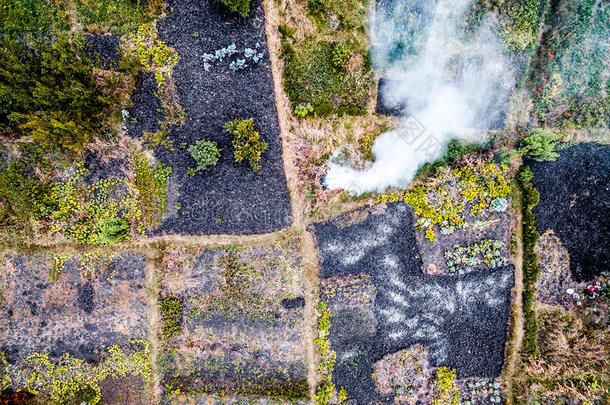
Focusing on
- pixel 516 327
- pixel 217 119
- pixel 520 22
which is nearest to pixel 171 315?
pixel 217 119

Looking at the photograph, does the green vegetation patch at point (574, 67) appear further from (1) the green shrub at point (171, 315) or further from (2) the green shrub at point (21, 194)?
(2) the green shrub at point (21, 194)

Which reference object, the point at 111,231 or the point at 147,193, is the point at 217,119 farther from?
the point at 111,231

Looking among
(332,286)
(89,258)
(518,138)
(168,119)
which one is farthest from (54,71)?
(518,138)

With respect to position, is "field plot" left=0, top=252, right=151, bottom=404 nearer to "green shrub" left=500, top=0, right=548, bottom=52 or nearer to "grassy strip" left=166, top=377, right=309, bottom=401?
"grassy strip" left=166, top=377, right=309, bottom=401

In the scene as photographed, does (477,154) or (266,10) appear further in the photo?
(477,154)

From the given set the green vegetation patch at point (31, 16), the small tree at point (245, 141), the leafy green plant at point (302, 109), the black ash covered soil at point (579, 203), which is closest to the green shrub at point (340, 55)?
the leafy green plant at point (302, 109)

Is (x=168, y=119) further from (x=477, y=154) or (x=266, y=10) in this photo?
(x=477, y=154)
